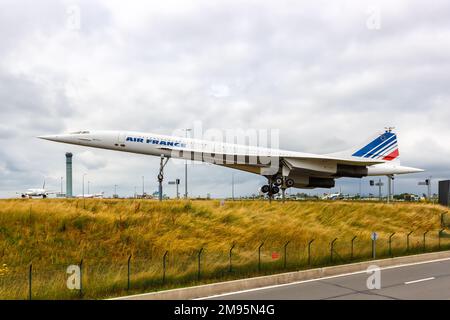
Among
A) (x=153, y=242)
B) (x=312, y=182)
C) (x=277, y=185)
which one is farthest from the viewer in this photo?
(x=312, y=182)

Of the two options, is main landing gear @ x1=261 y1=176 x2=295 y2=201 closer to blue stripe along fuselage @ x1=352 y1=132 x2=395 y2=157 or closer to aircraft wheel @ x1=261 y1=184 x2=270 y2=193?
aircraft wheel @ x1=261 y1=184 x2=270 y2=193

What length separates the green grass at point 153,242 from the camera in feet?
50.6

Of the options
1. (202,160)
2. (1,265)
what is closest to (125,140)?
(202,160)

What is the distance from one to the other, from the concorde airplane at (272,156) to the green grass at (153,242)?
5413 mm

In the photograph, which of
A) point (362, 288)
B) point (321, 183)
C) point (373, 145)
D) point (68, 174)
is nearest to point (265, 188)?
point (321, 183)

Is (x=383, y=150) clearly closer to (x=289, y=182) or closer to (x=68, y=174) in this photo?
(x=289, y=182)

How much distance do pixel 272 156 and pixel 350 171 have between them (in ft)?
25.9

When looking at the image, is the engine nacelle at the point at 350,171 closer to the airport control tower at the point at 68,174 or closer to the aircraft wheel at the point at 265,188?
the aircraft wheel at the point at 265,188

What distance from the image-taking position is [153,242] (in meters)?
21.8

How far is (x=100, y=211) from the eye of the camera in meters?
24.4

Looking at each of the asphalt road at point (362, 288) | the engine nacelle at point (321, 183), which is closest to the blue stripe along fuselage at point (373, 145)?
the engine nacelle at point (321, 183)
